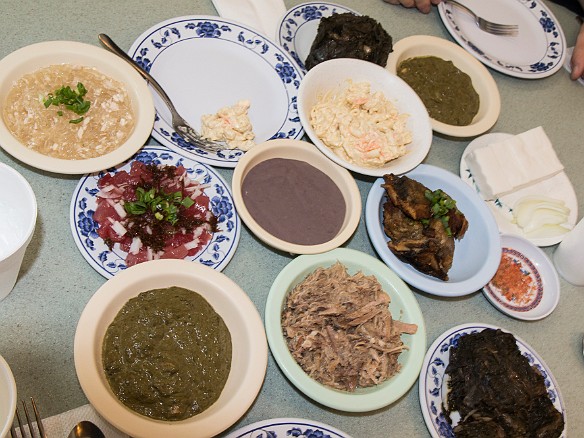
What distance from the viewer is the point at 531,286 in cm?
274

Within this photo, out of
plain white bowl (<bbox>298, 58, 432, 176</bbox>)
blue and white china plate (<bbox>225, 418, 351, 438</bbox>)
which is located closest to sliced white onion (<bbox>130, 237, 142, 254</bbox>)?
blue and white china plate (<bbox>225, 418, 351, 438</bbox>)

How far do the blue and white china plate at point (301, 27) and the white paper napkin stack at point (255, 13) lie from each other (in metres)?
0.07

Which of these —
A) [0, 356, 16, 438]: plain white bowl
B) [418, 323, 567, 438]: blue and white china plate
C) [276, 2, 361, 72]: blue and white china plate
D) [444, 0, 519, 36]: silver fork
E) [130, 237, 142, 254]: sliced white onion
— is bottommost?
[418, 323, 567, 438]: blue and white china plate

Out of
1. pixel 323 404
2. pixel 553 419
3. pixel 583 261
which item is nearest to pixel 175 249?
pixel 323 404

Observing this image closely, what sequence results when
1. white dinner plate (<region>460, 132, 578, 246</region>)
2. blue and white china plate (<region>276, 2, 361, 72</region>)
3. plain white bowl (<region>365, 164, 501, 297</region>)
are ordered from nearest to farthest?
plain white bowl (<region>365, 164, 501, 297</region>) < white dinner plate (<region>460, 132, 578, 246</region>) < blue and white china plate (<region>276, 2, 361, 72</region>)

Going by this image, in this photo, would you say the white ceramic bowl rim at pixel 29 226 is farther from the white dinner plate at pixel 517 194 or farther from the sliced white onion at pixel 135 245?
the white dinner plate at pixel 517 194

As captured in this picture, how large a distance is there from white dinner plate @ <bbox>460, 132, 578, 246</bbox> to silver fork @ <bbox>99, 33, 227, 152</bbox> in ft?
4.28

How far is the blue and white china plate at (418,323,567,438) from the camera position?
2230 millimetres

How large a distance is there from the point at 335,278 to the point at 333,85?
1.08 meters

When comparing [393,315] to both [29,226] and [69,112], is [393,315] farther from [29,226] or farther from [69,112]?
[69,112]

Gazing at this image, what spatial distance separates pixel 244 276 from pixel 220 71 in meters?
1.12

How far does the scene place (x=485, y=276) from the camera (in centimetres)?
247

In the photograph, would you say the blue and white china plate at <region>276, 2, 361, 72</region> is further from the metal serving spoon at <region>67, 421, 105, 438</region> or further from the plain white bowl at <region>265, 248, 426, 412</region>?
the metal serving spoon at <region>67, 421, 105, 438</region>

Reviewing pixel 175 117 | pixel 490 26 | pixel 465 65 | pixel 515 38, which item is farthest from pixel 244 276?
pixel 515 38
